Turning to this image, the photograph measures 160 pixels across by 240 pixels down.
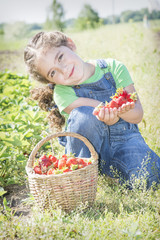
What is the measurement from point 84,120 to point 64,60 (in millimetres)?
542

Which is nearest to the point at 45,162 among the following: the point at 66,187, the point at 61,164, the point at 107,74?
the point at 61,164

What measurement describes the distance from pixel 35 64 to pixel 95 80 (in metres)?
0.54

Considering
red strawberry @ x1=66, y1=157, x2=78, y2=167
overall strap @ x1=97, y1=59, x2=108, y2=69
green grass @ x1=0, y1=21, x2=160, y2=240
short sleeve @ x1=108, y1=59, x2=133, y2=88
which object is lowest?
green grass @ x1=0, y1=21, x2=160, y2=240

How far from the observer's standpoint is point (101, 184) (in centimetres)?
220

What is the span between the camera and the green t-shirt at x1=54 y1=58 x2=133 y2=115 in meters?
2.27

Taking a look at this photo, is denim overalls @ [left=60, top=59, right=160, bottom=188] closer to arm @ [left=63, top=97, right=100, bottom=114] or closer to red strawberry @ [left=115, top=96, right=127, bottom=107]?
arm @ [left=63, top=97, right=100, bottom=114]

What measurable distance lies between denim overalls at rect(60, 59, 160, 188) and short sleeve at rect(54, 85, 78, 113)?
0.06m

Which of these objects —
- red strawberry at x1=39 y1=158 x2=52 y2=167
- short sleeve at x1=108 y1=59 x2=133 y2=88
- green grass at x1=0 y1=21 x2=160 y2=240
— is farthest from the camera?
short sleeve at x1=108 y1=59 x2=133 y2=88

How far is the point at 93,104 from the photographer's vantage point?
7.25 feet

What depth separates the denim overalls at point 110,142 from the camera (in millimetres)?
2072

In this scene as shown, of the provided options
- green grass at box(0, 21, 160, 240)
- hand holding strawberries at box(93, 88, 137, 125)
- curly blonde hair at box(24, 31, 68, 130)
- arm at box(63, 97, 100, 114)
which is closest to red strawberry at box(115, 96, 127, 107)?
hand holding strawberries at box(93, 88, 137, 125)

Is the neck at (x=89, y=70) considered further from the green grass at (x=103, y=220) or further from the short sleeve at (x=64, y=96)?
the green grass at (x=103, y=220)

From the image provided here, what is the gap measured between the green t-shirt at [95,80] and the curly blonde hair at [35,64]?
Result: 22cm

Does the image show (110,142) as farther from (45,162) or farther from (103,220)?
(103,220)
